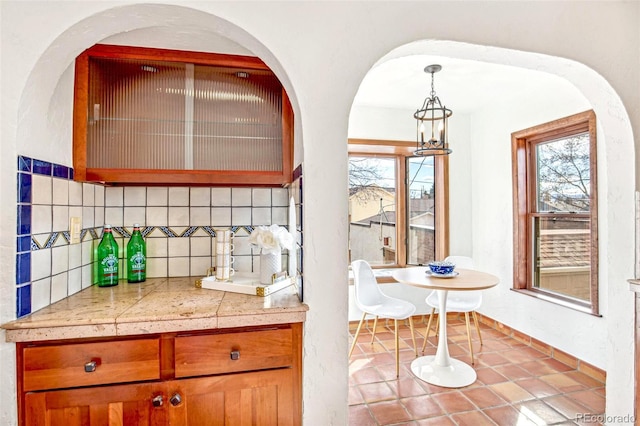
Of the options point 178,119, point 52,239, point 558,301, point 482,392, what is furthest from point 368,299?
point 52,239

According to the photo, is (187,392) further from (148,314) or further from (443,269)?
(443,269)

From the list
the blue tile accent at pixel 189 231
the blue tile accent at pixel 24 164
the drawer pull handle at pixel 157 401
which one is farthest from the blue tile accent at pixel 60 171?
the drawer pull handle at pixel 157 401

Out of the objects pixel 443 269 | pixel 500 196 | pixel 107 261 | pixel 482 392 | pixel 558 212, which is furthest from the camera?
pixel 500 196

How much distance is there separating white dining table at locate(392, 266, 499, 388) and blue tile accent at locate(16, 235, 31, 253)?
2.23m

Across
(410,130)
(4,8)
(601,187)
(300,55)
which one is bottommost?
(601,187)

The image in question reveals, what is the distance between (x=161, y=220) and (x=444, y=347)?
2.31 meters

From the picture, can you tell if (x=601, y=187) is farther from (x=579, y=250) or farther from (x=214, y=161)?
(x=214, y=161)

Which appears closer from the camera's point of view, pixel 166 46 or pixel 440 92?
pixel 166 46

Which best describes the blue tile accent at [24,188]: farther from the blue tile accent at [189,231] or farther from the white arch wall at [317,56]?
the blue tile accent at [189,231]

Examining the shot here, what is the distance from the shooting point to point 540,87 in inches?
116

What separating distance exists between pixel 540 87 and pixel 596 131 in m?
0.71

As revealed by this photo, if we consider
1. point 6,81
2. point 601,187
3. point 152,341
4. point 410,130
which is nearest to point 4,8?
point 6,81

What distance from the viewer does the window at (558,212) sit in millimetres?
2609

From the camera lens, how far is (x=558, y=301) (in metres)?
2.80
